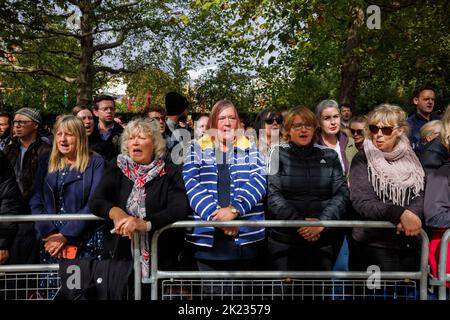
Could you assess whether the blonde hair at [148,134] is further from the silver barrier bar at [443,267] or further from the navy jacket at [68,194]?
the silver barrier bar at [443,267]

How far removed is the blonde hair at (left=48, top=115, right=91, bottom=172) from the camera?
13.9 feet

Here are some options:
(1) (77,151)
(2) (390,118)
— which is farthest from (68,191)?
(2) (390,118)

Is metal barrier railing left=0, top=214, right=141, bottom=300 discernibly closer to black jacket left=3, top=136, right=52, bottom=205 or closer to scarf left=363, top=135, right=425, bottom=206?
black jacket left=3, top=136, right=52, bottom=205

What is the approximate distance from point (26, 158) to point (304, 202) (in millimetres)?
2764

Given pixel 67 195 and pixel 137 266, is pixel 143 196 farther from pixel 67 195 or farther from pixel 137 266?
pixel 67 195

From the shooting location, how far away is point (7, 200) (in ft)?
13.4

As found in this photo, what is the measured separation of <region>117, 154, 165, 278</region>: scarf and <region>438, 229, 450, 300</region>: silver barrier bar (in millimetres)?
2099

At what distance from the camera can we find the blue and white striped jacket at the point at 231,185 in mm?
3902

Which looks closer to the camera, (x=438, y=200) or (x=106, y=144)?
(x=438, y=200)

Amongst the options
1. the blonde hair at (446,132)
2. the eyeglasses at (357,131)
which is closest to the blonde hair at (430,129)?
the blonde hair at (446,132)

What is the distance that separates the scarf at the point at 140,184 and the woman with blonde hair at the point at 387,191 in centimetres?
157

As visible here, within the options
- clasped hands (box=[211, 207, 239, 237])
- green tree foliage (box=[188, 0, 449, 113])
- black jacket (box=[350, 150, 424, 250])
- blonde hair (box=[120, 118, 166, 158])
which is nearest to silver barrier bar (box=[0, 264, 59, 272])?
blonde hair (box=[120, 118, 166, 158])

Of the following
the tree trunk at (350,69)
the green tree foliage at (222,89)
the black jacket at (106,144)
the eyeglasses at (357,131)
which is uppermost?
the green tree foliage at (222,89)
